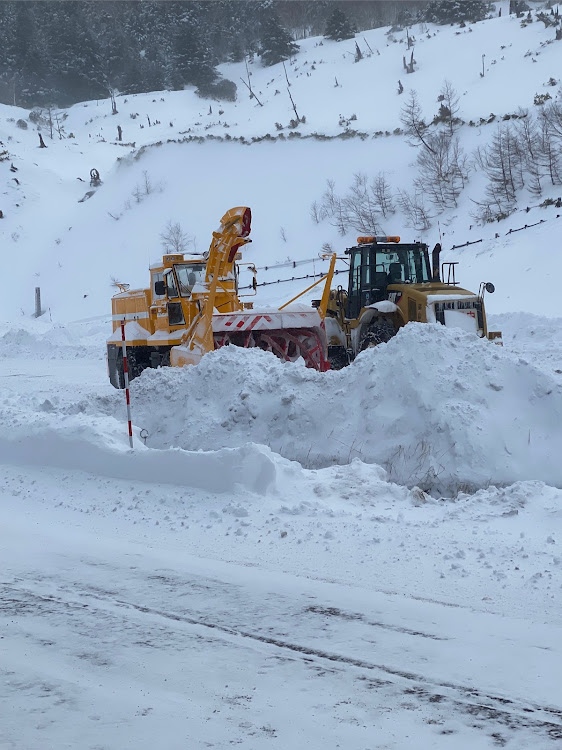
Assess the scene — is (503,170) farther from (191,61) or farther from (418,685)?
(191,61)

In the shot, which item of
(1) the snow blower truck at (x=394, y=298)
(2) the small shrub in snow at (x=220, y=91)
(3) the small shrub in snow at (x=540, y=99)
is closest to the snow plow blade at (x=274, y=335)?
(1) the snow blower truck at (x=394, y=298)

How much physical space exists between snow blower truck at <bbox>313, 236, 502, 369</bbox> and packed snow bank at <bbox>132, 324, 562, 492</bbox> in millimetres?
3634

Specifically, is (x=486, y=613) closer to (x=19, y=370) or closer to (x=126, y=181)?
(x=19, y=370)

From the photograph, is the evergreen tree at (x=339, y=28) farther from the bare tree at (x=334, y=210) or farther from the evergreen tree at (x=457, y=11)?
the bare tree at (x=334, y=210)

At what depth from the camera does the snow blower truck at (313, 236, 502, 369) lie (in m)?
13.9

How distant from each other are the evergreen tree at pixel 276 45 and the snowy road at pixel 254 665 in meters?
72.0

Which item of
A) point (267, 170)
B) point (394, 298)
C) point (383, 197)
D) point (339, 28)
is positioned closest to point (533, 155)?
point (383, 197)

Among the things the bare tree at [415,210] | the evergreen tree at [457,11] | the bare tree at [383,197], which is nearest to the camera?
the bare tree at [415,210]

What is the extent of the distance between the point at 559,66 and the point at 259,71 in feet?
108

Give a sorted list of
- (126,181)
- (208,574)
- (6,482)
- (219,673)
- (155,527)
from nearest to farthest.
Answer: (219,673), (208,574), (155,527), (6,482), (126,181)

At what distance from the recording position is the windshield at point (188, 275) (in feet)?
52.9

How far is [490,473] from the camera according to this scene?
859 centimetres

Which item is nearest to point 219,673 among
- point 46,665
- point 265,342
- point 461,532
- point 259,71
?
point 46,665

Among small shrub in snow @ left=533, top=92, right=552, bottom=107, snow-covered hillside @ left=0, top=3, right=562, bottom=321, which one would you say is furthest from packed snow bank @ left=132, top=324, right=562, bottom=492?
small shrub in snow @ left=533, top=92, right=552, bottom=107
